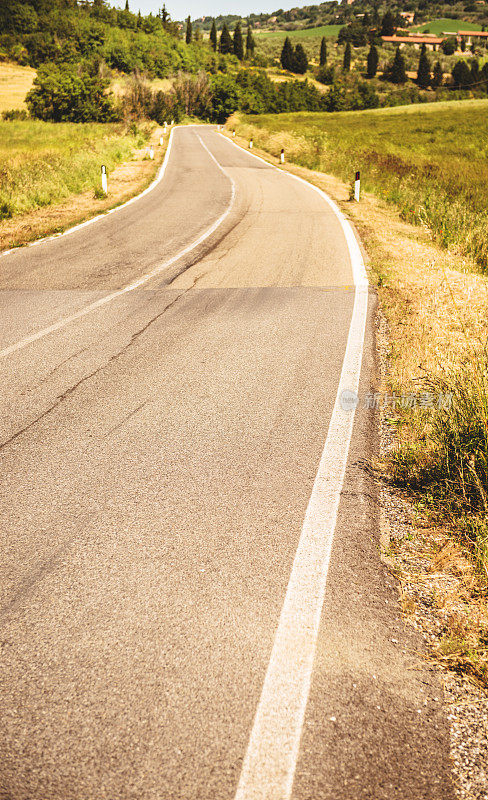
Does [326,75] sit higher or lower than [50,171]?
higher

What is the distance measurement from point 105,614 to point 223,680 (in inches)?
26.0

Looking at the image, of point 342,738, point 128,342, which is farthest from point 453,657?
point 128,342

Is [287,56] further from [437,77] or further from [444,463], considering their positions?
[444,463]

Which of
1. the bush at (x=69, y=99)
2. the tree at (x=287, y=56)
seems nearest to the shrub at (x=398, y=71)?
the tree at (x=287, y=56)

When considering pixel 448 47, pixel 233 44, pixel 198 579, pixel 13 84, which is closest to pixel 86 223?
pixel 198 579

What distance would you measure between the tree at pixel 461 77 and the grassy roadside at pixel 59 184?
120199 millimetres

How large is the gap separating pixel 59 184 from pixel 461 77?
134831mm

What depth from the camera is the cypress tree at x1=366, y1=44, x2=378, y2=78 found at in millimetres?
136750

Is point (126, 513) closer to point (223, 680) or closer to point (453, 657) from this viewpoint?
point (223, 680)

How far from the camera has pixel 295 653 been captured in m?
2.33

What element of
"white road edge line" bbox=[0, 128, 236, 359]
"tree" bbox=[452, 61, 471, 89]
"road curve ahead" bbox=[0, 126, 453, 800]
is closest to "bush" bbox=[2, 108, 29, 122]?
"white road edge line" bbox=[0, 128, 236, 359]

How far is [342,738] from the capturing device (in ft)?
6.53

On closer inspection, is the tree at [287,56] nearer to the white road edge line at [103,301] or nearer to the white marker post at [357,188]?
the white marker post at [357,188]

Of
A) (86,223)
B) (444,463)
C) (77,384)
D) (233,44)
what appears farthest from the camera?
(233,44)
